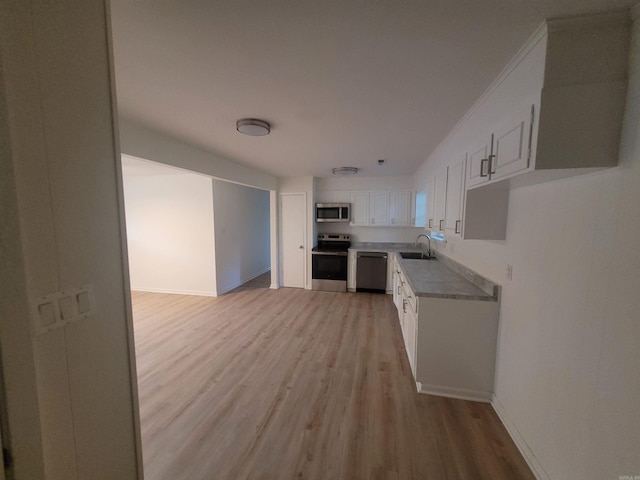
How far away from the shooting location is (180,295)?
4.94m

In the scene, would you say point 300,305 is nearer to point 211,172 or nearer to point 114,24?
point 211,172

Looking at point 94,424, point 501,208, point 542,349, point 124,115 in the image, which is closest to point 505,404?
point 542,349

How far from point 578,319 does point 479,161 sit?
111 centimetres

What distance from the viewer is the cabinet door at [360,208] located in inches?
206

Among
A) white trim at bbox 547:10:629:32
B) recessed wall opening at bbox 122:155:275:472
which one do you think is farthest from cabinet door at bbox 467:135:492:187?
recessed wall opening at bbox 122:155:275:472

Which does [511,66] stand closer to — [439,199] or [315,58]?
[315,58]

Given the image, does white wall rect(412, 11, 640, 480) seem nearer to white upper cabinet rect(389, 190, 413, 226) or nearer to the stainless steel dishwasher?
the stainless steel dishwasher

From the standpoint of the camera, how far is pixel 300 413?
1.96 meters

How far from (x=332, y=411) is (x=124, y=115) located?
300cm

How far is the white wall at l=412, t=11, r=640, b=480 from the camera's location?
1.01 m

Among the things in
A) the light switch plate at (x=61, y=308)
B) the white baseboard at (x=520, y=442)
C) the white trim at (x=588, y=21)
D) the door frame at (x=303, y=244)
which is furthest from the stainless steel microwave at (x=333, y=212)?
the light switch plate at (x=61, y=308)

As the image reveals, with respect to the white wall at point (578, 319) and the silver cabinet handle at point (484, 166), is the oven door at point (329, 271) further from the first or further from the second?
the silver cabinet handle at point (484, 166)

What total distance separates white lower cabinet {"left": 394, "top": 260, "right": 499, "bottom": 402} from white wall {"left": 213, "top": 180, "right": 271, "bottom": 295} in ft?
13.2

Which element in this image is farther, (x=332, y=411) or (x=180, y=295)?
(x=180, y=295)
